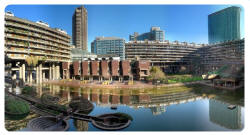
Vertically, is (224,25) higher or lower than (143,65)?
higher

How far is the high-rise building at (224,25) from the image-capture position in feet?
22.6

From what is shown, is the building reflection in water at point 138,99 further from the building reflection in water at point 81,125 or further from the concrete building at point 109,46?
the concrete building at point 109,46

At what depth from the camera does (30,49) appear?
12.7 meters

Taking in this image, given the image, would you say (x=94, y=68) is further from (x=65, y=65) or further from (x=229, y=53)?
(x=229, y=53)

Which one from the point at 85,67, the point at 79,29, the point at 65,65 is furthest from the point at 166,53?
the point at 79,29

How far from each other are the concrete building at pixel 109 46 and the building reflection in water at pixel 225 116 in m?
28.8

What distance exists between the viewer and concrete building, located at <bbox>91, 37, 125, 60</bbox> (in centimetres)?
3519

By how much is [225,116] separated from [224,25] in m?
6.87

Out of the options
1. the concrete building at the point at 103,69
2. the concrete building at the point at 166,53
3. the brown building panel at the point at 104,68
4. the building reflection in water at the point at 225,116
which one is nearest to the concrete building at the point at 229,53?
the building reflection in water at the point at 225,116

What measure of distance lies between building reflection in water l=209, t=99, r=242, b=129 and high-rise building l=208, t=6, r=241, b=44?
444 cm
